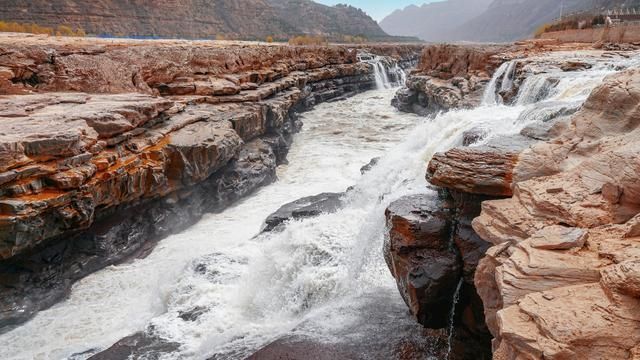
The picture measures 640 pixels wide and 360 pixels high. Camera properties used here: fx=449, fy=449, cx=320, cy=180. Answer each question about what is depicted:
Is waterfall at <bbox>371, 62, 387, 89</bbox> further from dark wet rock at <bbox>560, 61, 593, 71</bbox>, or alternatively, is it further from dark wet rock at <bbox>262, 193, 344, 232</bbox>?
dark wet rock at <bbox>262, 193, 344, 232</bbox>

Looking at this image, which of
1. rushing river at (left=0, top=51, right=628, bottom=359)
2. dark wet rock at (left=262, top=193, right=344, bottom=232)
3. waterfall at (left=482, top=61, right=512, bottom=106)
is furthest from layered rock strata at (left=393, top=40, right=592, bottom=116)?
dark wet rock at (left=262, top=193, right=344, bottom=232)

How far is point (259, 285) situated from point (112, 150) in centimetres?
497

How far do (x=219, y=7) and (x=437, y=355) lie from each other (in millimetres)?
81333

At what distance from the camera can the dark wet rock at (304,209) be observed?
1100 centimetres

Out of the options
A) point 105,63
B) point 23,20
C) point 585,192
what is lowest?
point 585,192

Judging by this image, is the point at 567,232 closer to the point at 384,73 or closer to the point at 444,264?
the point at 444,264

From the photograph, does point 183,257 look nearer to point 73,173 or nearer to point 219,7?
point 73,173

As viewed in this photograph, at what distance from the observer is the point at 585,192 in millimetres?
4910

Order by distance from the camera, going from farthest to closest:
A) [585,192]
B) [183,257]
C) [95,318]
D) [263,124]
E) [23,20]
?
1. [23,20]
2. [263,124]
3. [183,257]
4. [95,318]
5. [585,192]

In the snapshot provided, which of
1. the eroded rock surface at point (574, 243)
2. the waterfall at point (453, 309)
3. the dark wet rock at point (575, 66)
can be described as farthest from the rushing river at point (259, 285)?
the eroded rock surface at point (574, 243)

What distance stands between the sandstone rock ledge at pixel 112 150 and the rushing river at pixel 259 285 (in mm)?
724

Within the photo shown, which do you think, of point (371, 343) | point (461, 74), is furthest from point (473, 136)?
Result: point (461, 74)

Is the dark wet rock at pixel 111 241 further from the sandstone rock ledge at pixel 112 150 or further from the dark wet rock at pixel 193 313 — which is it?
the dark wet rock at pixel 193 313

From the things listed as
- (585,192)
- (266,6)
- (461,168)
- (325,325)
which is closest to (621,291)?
(585,192)
